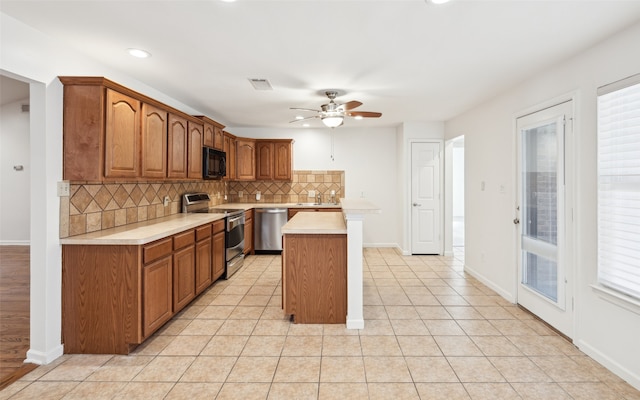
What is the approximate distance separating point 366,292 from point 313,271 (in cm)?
117

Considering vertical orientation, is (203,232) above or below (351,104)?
below

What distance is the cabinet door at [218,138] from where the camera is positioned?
4734 millimetres

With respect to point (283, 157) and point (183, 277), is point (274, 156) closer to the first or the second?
point (283, 157)

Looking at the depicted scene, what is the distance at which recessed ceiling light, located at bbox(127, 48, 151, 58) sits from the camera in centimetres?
262

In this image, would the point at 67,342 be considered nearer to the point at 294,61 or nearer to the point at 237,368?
the point at 237,368

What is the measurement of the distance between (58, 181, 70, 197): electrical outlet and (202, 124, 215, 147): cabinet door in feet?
6.38

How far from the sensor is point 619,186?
87.8 inches

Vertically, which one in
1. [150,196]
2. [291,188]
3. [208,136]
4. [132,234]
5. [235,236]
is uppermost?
[208,136]

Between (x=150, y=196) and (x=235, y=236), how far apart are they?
133 centimetres

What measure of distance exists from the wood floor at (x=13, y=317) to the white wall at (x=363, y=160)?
398 cm

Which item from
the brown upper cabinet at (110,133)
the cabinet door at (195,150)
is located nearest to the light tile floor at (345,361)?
the brown upper cabinet at (110,133)

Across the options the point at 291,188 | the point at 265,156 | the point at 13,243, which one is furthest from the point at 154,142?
the point at 13,243

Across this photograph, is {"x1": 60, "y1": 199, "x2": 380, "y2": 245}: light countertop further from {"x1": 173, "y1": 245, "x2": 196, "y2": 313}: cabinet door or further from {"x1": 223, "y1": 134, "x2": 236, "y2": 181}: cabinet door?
{"x1": 223, "y1": 134, "x2": 236, "y2": 181}: cabinet door

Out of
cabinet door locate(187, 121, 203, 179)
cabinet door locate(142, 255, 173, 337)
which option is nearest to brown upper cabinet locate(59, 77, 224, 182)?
cabinet door locate(187, 121, 203, 179)
